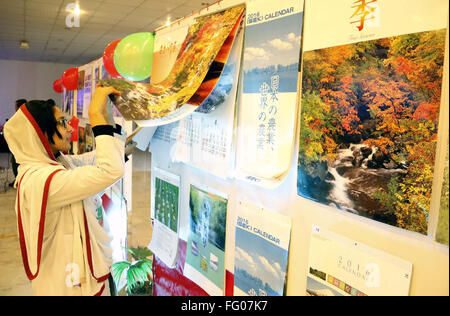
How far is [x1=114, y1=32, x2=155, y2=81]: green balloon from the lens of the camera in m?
2.13

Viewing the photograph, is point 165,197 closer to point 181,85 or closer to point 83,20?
point 181,85

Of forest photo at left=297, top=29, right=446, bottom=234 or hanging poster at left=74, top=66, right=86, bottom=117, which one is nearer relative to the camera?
forest photo at left=297, top=29, right=446, bottom=234

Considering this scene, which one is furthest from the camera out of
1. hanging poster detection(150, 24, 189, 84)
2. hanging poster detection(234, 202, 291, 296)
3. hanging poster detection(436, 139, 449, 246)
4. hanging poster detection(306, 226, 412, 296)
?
hanging poster detection(150, 24, 189, 84)

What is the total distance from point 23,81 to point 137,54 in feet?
43.8

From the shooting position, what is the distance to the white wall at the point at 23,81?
13.0 metres

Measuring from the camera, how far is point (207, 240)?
1.72 m

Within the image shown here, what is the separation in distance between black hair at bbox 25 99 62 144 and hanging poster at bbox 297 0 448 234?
101 centimetres

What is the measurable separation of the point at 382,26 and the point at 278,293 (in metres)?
0.94

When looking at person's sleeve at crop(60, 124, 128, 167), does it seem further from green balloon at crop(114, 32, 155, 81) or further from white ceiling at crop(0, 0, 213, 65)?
white ceiling at crop(0, 0, 213, 65)

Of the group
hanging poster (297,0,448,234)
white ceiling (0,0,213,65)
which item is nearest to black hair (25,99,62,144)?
hanging poster (297,0,448,234)

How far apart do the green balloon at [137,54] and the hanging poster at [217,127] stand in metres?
0.55

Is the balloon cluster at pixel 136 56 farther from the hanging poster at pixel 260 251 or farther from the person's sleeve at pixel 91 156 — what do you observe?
the hanging poster at pixel 260 251

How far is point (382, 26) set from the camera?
927 mm

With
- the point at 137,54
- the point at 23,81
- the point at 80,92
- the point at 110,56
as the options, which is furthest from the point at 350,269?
the point at 23,81
